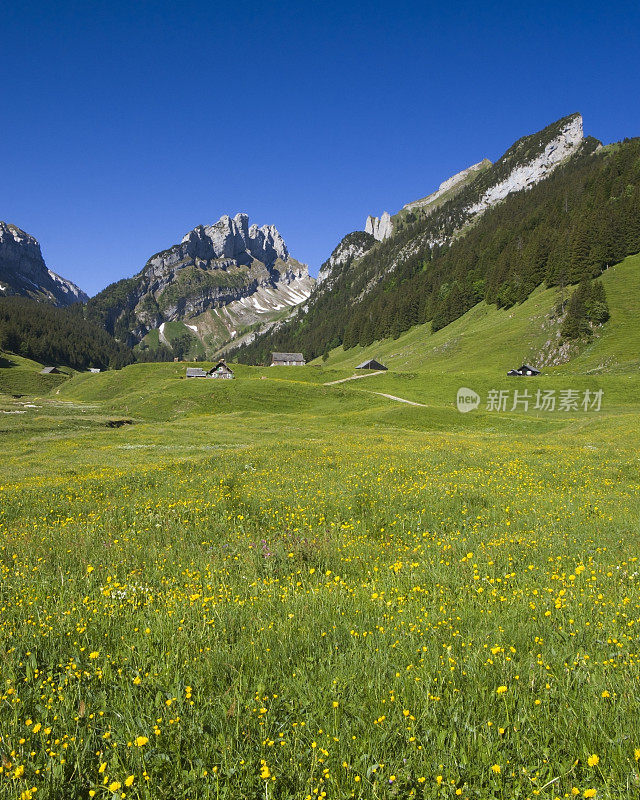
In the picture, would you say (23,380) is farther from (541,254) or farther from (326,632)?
(541,254)

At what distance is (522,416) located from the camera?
62562mm

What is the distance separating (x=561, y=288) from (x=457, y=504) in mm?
123670

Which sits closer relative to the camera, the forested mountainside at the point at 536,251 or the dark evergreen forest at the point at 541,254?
the dark evergreen forest at the point at 541,254

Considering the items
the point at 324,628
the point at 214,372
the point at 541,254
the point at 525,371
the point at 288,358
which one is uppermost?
the point at 541,254

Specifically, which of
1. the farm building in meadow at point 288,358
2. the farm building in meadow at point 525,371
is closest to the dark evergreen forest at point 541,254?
the farm building in meadow at point 525,371

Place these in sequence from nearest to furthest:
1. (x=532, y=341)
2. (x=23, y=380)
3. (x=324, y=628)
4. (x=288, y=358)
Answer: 1. (x=324, y=628)
2. (x=532, y=341)
3. (x=23, y=380)
4. (x=288, y=358)

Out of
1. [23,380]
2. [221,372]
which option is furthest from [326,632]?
[23,380]

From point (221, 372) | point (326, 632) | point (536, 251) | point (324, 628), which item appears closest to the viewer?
point (326, 632)

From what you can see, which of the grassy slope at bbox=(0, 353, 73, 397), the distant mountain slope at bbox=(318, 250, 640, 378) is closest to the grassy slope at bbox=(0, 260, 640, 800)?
the distant mountain slope at bbox=(318, 250, 640, 378)

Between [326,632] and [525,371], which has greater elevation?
[525,371]

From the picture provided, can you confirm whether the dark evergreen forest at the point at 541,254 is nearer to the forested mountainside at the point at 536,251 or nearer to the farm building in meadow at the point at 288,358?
the forested mountainside at the point at 536,251

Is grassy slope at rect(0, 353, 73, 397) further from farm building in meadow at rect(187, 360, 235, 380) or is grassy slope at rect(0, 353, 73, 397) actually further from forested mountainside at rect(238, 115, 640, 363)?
forested mountainside at rect(238, 115, 640, 363)

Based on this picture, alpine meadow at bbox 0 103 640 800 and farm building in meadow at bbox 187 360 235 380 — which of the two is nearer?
alpine meadow at bbox 0 103 640 800

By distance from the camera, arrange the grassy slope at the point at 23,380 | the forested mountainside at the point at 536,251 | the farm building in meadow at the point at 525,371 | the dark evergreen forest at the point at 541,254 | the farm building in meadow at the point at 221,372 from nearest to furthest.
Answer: the farm building in meadow at the point at 525,371 < the dark evergreen forest at the point at 541,254 < the forested mountainside at the point at 536,251 < the farm building in meadow at the point at 221,372 < the grassy slope at the point at 23,380
